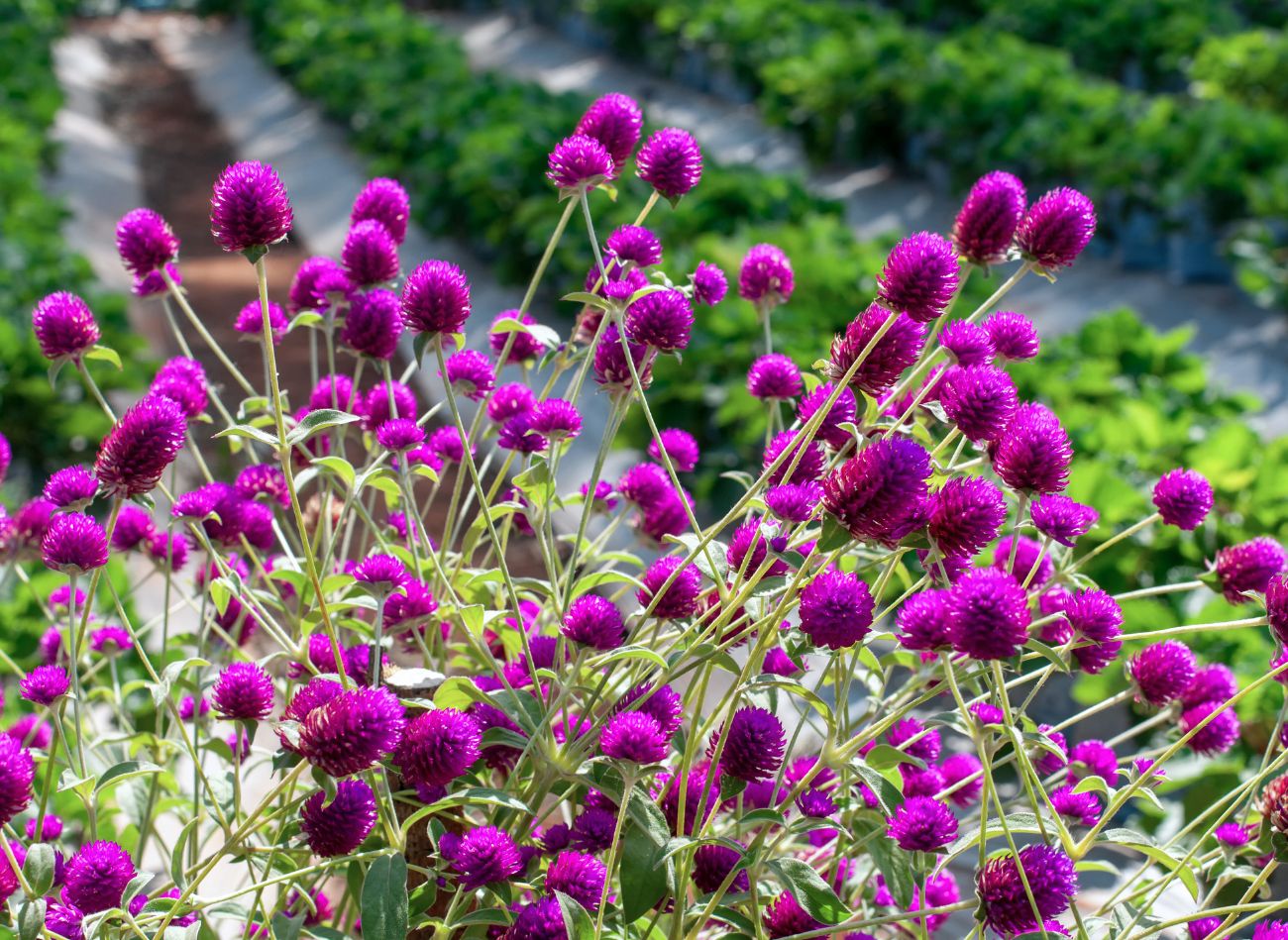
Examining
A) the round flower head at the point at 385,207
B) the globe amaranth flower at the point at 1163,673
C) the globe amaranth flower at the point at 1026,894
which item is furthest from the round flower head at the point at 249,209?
the globe amaranth flower at the point at 1163,673

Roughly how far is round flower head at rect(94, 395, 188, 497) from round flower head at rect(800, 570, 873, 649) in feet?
1.70

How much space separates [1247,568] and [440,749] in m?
0.80

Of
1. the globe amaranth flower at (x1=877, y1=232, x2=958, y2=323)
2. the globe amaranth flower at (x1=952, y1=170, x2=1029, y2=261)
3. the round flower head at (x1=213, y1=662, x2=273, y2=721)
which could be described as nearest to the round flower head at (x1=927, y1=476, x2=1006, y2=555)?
the globe amaranth flower at (x1=877, y1=232, x2=958, y2=323)

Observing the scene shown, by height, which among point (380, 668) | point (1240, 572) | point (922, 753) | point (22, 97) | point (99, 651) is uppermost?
point (1240, 572)

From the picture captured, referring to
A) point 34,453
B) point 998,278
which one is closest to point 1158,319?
point 998,278

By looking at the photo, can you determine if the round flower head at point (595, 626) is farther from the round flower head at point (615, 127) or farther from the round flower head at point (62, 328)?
the round flower head at point (62, 328)

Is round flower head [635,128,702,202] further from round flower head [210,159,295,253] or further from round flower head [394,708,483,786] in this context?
round flower head [394,708,483,786]

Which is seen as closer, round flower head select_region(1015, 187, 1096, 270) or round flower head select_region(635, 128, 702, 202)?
round flower head select_region(1015, 187, 1096, 270)

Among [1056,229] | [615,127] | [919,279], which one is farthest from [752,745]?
[615,127]

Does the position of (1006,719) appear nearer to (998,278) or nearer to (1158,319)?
(998,278)

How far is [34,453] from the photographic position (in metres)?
4.13

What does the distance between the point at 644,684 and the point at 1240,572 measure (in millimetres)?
590

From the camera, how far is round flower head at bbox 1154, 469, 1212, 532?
1.38 m

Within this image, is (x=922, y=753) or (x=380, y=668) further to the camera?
(x=922, y=753)
